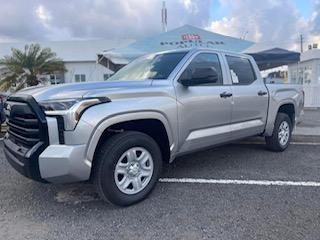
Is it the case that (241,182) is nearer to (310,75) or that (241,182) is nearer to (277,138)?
(277,138)

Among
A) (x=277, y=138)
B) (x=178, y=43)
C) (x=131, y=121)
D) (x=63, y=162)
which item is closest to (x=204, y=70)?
(x=131, y=121)

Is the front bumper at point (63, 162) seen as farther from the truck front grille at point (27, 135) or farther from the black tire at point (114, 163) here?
the black tire at point (114, 163)

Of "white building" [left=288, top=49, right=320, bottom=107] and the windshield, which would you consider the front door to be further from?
"white building" [left=288, top=49, right=320, bottom=107]

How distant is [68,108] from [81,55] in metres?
24.2

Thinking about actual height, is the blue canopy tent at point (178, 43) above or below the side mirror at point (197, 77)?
above

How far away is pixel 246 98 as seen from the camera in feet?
17.6

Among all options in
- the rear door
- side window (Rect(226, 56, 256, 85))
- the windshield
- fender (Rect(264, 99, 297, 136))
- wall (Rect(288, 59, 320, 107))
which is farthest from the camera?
wall (Rect(288, 59, 320, 107))

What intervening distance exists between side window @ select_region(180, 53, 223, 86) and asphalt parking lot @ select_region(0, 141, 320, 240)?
4.65ft

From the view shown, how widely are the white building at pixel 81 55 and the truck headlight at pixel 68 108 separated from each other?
2205cm

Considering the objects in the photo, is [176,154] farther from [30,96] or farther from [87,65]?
[87,65]

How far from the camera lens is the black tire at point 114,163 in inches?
141

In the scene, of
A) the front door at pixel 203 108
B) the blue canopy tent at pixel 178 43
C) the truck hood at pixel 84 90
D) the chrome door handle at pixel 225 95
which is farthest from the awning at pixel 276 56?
the truck hood at pixel 84 90

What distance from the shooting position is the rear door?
5.21 meters

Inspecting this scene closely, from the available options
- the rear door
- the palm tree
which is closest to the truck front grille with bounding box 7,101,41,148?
the rear door
